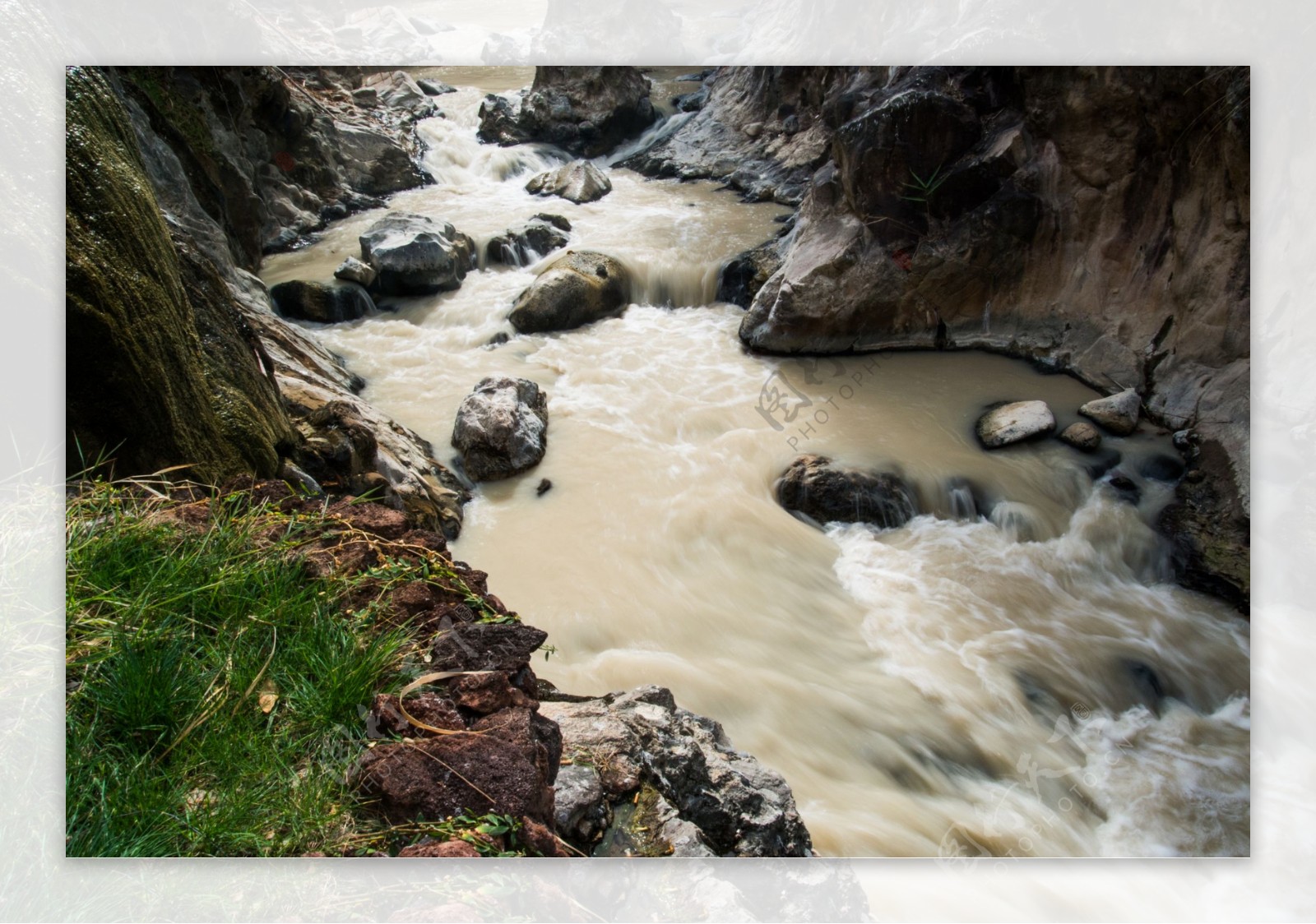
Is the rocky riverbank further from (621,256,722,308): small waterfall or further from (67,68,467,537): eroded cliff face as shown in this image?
(621,256,722,308): small waterfall

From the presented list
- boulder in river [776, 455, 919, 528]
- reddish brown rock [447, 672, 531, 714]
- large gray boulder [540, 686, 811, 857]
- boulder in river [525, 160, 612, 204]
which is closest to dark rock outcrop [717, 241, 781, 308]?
boulder in river [525, 160, 612, 204]

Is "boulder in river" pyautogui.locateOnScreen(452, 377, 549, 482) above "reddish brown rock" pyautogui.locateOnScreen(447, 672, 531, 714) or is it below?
above

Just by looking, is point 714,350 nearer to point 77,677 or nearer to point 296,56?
point 296,56

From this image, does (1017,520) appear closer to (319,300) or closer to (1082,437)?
(1082,437)

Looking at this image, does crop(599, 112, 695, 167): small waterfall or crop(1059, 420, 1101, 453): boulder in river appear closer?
crop(1059, 420, 1101, 453): boulder in river

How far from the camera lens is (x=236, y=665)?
4.92 feet

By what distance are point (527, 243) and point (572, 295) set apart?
0.73 metres

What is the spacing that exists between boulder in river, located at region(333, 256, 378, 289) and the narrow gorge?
0.03 meters

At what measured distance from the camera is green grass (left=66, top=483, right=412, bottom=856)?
1345 millimetres

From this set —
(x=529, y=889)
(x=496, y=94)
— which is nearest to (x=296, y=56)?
(x=496, y=94)

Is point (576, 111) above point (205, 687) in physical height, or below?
above

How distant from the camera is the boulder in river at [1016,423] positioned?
3.30m

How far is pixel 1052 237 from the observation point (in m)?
3.92

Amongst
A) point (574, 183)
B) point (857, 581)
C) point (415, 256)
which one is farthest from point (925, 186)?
point (415, 256)
